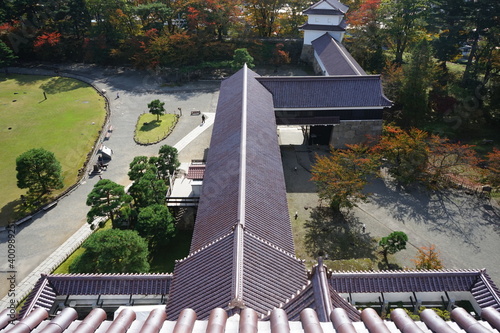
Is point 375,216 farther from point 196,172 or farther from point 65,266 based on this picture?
point 65,266

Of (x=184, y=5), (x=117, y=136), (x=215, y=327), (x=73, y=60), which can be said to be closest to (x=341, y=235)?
(x=215, y=327)

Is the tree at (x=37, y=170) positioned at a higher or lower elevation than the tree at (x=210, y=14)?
lower

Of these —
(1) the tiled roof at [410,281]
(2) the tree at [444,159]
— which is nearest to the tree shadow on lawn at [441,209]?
(2) the tree at [444,159]

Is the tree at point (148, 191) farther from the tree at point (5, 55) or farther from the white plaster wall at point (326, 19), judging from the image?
the tree at point (5, 55)

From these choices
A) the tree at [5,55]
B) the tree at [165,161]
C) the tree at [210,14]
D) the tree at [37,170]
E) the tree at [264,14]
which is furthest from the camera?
the tree at [264,14]

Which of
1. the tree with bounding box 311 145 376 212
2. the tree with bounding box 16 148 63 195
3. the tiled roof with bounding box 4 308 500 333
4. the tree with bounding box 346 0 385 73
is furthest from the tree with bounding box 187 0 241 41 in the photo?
the tiled roof with bounding box 4 308 500 333

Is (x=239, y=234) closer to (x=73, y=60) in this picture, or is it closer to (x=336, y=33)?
(x=336, y=33)

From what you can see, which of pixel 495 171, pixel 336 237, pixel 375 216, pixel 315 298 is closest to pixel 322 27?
pixel 495 171
